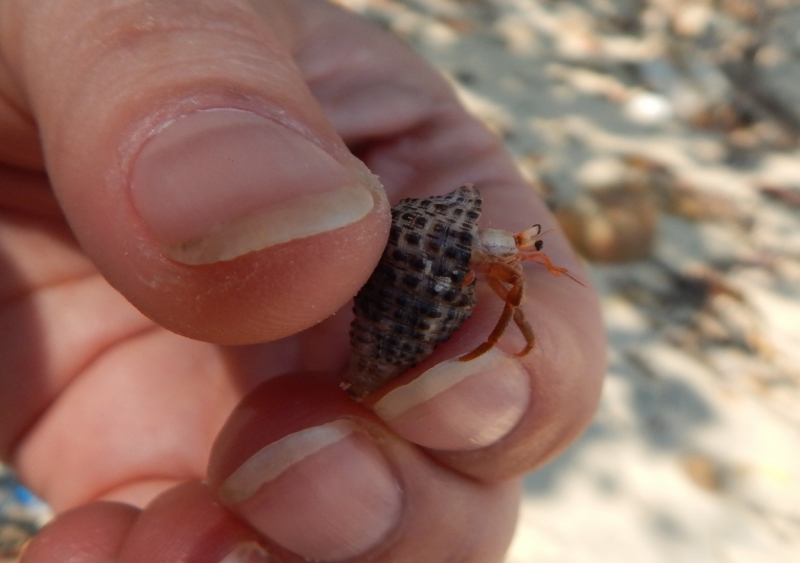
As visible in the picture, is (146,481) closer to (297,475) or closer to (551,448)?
(297,475)

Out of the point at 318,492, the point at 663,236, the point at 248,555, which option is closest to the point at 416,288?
the point at 318,492

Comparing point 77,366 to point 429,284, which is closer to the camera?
point 429,284

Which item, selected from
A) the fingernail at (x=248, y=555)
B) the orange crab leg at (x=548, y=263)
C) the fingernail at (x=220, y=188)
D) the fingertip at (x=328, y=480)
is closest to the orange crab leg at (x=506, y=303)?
the orange crab leg at (x=548, y=263)

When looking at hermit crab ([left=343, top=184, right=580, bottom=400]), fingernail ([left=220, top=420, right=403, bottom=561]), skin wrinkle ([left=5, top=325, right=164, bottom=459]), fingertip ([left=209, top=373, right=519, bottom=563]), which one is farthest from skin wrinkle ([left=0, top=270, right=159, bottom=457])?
hermit crab ([left=343, top=184, right=580, bottom=400])

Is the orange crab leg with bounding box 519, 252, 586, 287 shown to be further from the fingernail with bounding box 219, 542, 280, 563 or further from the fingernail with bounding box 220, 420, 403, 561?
the fingernail with bounding box 219, 542, 280, 563

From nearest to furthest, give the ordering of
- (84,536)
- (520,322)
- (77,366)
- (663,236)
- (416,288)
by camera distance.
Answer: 1. (416,288)
2. (520,322)
3. (84,536)
4. (77,366)
5. (663,236)

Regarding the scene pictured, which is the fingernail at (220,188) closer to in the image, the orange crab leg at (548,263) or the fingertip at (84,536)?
the orange crab leg at (548,263)

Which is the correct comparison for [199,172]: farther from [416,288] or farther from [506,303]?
[506,303]
